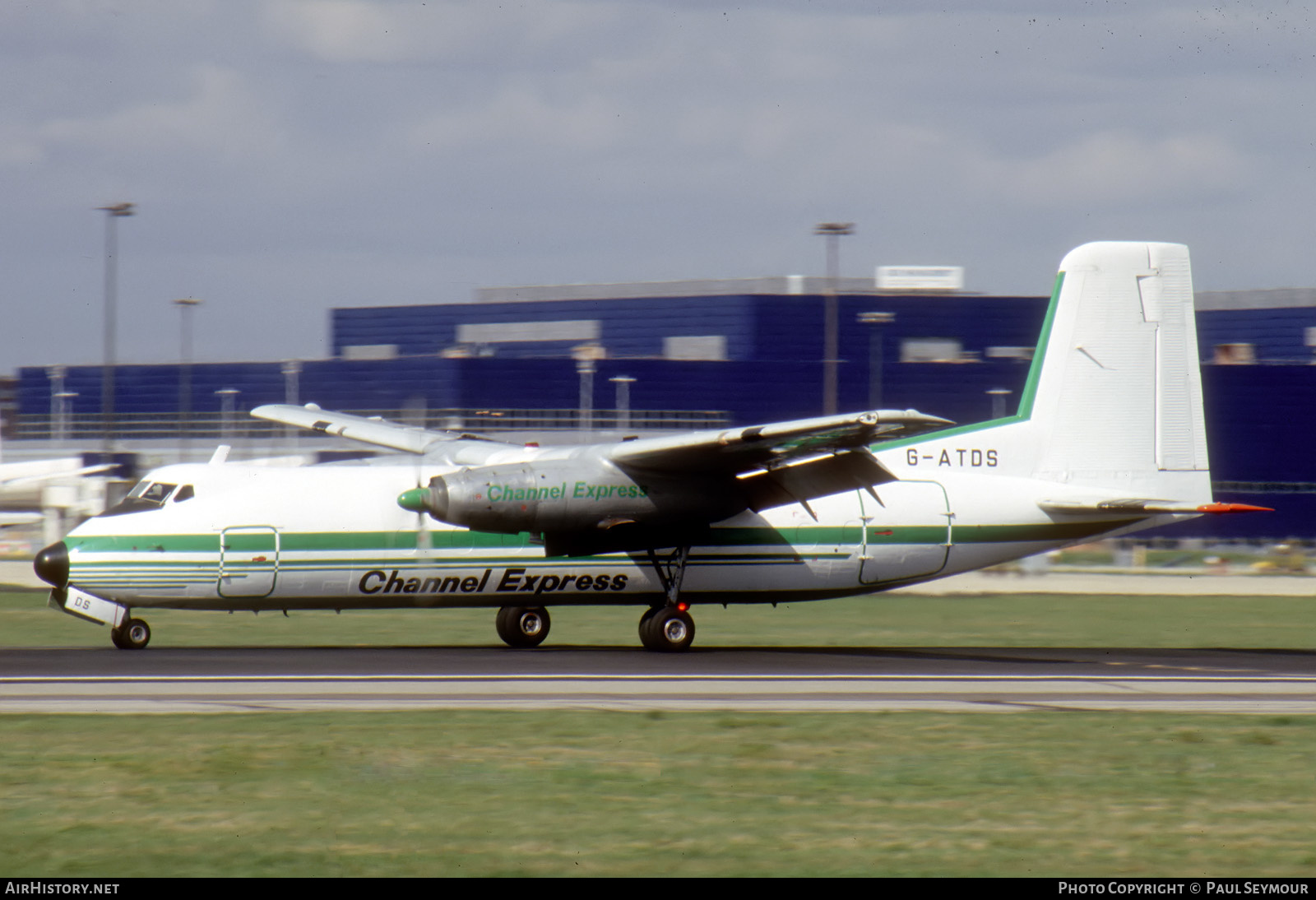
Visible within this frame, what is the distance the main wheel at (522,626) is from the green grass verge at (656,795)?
30.2 ft

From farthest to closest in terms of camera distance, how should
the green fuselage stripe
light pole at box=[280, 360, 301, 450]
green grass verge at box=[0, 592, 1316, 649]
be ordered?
1. light pole at box=[280, 360, 301, 450]
2. green grass verge at box=[0, 592, 1316, 649]
3. the green fuselage stripe

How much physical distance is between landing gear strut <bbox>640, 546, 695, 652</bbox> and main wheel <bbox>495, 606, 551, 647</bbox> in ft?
6.43

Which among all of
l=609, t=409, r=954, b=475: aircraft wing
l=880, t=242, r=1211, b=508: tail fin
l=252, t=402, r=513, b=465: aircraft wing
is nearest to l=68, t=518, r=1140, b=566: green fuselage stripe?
l=880, t=242, r=1211, b=508: tail fin

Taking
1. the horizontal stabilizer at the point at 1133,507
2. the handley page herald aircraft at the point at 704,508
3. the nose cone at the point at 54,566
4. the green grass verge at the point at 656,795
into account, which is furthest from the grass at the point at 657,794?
the horizontal stabilizer at the point at 1133,507

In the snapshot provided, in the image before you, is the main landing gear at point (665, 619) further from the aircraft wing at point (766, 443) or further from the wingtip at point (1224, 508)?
the wingtip at point (1224, 508)

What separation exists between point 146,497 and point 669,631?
839cm

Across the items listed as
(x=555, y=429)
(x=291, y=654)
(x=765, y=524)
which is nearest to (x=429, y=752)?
(x=291, y=654)

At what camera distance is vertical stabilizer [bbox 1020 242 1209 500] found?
2552 cm

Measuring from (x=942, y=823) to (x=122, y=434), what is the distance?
297 feet

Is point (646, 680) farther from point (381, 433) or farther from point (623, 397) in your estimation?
point (623, 397)

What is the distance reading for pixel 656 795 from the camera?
1207 cm

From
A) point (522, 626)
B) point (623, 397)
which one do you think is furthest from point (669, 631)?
point (623, 397)

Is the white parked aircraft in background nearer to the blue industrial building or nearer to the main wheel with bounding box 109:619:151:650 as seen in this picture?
the blue industrial building

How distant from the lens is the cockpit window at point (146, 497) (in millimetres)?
23062
